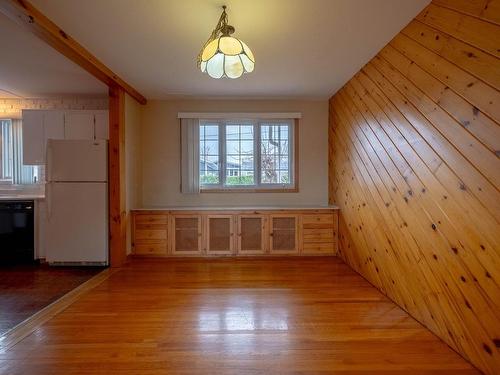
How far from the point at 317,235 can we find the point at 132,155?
2.84m

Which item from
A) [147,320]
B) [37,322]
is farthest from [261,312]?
[37,322]

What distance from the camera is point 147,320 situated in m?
2.27

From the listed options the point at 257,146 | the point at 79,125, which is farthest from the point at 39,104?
the point at 257,146

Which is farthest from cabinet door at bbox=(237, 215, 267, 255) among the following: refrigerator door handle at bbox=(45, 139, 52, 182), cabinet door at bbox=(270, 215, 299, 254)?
refrigerator door handle at bbox=(45, 139, 52, 182)

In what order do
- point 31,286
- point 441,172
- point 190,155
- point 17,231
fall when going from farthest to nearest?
1. point 190,155
2. point 17,231
3. point 31,286
4. point 441,172

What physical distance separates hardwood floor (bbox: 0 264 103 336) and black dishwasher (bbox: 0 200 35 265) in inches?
6.1

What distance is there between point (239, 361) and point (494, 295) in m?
1.47

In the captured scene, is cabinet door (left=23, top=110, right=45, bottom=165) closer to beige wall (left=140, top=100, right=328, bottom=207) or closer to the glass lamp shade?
beige wall (left=140, top=100, right=328, bottom=207)

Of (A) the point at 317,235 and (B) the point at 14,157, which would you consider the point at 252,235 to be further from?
(B) the point at 14,157

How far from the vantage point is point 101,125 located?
3941mm

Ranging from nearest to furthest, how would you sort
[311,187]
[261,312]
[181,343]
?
[181,343]
[261,312]
[311,187]

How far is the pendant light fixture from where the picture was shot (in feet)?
6.15

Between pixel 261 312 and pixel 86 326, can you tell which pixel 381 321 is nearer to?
pixel 261 312

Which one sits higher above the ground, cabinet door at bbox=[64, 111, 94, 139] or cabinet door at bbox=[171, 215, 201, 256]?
cabinet door at bbox=[64, 111, 94, 139]
